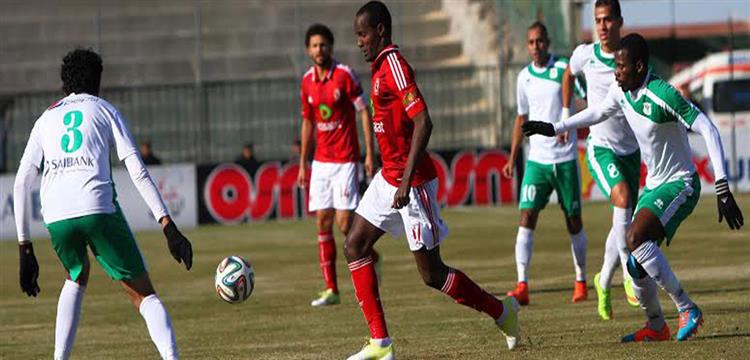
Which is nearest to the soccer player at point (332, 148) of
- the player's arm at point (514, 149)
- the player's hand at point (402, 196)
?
the player's arm at point (514, 149)

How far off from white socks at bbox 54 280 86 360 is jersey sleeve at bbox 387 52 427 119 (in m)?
2.31

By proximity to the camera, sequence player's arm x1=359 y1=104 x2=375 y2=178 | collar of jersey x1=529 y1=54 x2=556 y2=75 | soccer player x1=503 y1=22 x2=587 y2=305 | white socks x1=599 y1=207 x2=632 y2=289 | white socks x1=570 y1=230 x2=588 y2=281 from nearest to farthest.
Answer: white socks x1=599 y1=207 x2=632 y2=289, white socks x1=570 y1=230 x2=588 y2=281, soccer player x1=503 y1=22 x2=587 y2=305, collar of jersey x1=529 y1=54 x2=556 y2=75, player's arm x1=359 y1=104 x2=375 y2=178

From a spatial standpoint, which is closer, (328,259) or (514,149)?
(514,149)

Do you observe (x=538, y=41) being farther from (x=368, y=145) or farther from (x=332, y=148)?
(x=332, y=148)

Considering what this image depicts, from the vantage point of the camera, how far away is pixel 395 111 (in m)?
10.2

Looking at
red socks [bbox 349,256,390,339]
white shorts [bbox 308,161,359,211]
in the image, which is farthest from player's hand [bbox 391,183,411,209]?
white shorts [bbox 308,161,359,211]

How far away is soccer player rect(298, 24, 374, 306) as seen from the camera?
50.4ft

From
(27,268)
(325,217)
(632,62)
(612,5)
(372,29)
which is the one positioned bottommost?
(325,217)

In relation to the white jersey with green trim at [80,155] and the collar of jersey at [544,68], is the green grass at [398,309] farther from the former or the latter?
the white jersey with green trim at [80,155]

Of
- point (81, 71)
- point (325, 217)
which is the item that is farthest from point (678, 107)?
point (325, 217)

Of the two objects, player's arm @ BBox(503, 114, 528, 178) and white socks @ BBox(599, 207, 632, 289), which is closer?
white socks @ BBox(599, 207, 632, 289)

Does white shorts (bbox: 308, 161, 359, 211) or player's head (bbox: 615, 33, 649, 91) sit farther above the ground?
player's head (bbox: 615, 33, 649, 91)

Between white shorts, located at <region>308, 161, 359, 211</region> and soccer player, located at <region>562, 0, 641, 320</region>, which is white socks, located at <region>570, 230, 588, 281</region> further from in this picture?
white shorts, located at <region>308, 161, 359, 211</region>

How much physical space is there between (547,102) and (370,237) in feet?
15.8
